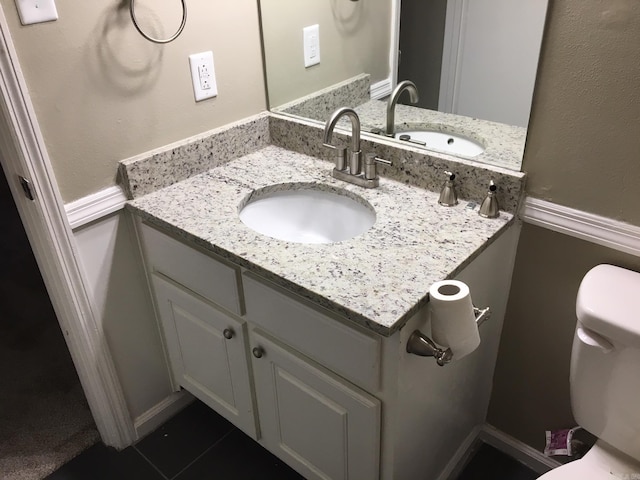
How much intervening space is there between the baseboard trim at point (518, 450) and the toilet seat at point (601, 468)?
38cm

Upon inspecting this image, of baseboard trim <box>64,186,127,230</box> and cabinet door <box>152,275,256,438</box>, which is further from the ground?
baseboard trim <box>64,186,127,230</box>

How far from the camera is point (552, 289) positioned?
49.4 inches

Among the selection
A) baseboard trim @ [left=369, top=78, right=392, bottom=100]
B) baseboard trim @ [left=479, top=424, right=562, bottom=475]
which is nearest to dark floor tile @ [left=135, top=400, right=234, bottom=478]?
baseboard trim @ [left=479, top=424, right=562, bottom=475]

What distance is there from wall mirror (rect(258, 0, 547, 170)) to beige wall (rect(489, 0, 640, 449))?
0.05 metres

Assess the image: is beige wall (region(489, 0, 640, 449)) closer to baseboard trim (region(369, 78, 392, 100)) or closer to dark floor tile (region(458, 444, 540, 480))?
dark floor tile (region(458, 444, 540, 480))

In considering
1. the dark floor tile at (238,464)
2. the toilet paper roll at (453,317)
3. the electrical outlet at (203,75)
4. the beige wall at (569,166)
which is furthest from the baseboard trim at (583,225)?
the dark floor tile at (238,464)

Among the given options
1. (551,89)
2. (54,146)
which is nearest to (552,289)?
(551,89)

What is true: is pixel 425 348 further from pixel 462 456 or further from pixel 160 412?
pixel 160 412

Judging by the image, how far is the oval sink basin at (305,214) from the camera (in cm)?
140

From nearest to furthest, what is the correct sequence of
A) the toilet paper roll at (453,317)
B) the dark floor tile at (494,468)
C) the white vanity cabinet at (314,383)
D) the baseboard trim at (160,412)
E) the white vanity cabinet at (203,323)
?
the toilet paper roll at (453,317) < the white vanity cabinet at (314,383) < the white vanity cabinet at (203,323) < the dark floor tile at (494,468) < the baseboard trim at (160,412)

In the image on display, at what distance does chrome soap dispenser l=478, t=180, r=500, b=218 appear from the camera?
1195 mm

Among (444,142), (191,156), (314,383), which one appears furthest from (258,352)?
(444,142)

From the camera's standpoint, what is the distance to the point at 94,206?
1.31 m

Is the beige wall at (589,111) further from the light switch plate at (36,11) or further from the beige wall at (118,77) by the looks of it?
the light switch plate at (36,11)
